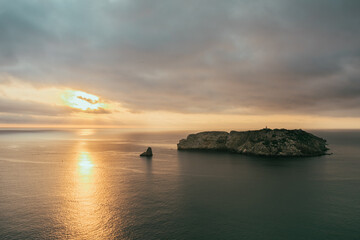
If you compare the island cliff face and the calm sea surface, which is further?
the island cliff face

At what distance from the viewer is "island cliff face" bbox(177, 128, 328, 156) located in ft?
454

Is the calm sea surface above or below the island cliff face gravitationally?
below

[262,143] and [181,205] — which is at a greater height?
[262,143]

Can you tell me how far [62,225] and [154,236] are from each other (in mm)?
21457

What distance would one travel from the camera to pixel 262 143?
476ft

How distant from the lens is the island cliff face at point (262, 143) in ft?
454

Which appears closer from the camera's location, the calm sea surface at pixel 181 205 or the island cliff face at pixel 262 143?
the calm sea surface at pixel 181 205

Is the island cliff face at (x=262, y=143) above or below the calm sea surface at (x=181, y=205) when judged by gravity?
above

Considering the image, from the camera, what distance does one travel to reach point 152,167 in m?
104

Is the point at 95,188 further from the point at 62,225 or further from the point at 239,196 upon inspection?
the point at 239,196

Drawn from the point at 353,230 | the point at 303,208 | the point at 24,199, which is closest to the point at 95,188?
the point at 24,199

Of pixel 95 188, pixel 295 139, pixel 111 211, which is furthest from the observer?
pixel 295 139

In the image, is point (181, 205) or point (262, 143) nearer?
point (181, 205)

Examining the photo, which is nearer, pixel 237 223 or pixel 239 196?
pixel 237 223
